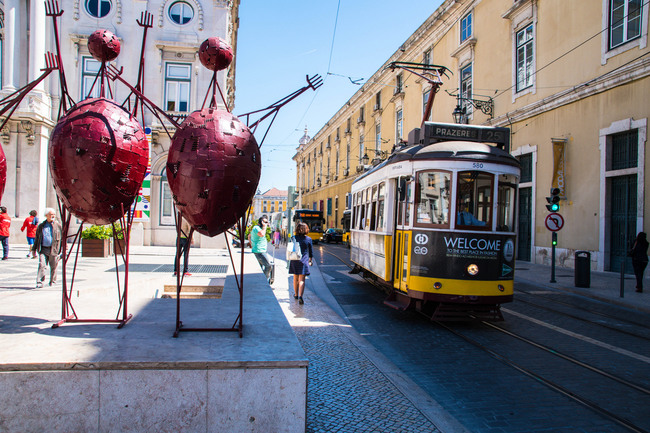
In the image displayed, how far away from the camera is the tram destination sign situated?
8586 millimetres

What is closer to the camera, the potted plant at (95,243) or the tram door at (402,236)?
the tram door at (402,236)

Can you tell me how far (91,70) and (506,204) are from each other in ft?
67.8

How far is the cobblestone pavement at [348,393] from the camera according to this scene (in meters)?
3.80

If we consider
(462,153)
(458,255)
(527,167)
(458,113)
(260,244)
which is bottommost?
(260,244)

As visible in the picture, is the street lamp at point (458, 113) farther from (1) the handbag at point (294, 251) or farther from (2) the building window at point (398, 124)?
(1) the handbag at point (294, 251)

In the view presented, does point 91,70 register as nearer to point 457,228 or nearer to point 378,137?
point 457,228

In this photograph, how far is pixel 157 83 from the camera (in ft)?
71.4

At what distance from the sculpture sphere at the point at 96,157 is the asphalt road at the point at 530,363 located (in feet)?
12.2

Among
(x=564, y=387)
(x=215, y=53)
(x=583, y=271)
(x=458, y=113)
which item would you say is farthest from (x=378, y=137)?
(x=215, y=53)

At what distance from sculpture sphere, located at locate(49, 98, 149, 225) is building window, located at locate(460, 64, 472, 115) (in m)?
23.6

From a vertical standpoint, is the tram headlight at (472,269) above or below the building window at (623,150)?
below

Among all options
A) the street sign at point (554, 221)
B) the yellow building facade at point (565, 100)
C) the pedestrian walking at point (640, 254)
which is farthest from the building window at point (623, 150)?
the pedestrian walking at point (640, 254)

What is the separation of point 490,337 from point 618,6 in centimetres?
1416

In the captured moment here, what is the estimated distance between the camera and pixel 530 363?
5.98m
